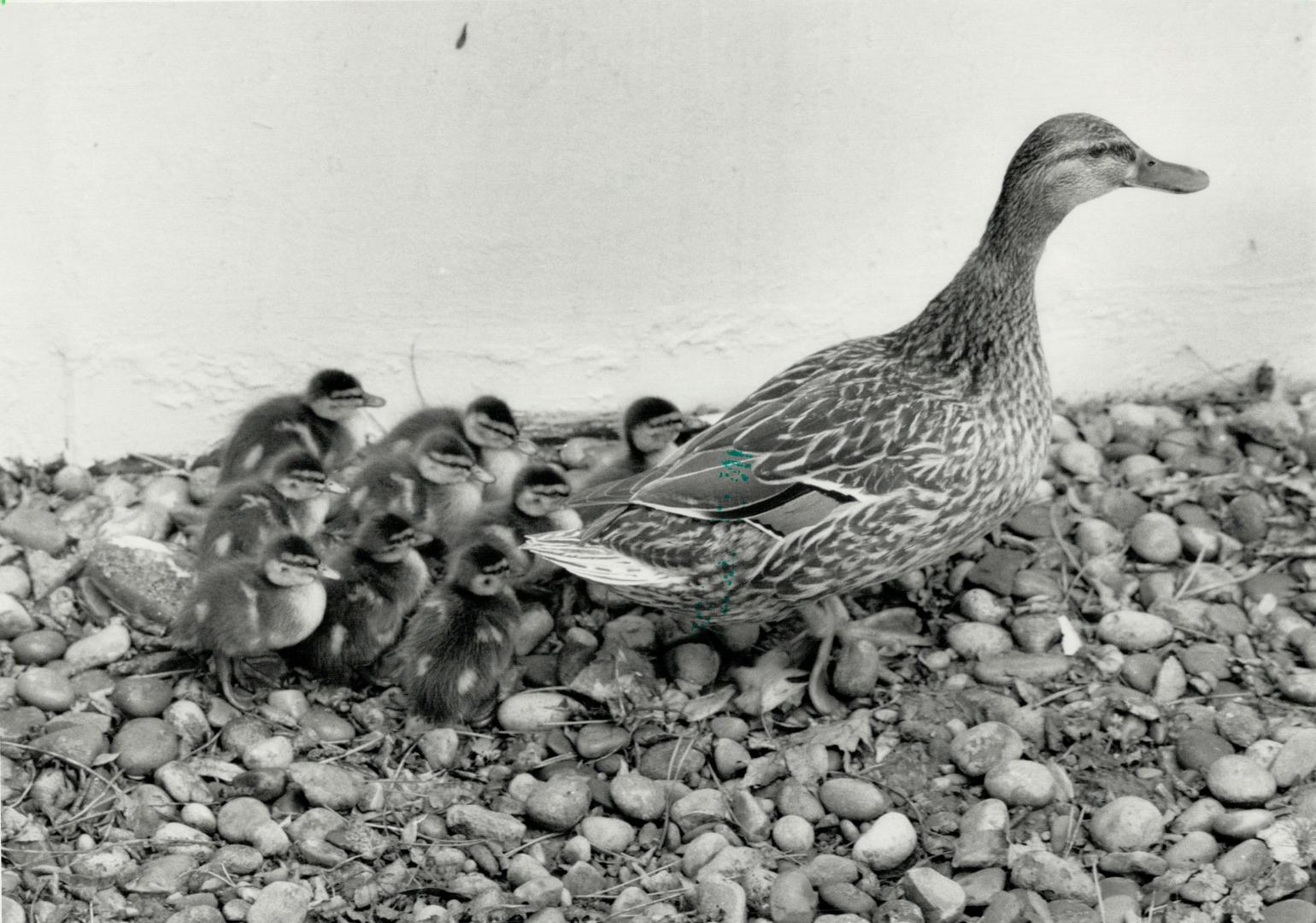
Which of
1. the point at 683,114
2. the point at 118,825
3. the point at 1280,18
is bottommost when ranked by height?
the point at 118,825

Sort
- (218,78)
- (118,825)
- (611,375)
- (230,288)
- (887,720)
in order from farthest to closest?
(611,375) → (230,288) → (218,78) → (887,720) → (118,825)

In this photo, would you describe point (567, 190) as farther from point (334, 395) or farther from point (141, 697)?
point (141, 697)

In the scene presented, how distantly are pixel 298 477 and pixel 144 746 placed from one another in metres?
0.82

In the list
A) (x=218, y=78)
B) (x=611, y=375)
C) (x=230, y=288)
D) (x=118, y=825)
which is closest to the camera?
(x=118, y=825)

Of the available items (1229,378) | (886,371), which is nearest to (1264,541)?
(1229,378)

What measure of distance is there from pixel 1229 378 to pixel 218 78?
122 inches

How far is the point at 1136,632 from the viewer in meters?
3.87

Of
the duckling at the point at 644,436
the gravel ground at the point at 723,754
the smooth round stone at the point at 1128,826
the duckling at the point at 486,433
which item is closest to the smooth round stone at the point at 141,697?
the gravel ground at the point at 723,754

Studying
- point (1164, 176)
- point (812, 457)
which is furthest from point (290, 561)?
point (1164, 176)

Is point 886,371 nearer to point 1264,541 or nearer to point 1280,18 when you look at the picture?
point 1264,541

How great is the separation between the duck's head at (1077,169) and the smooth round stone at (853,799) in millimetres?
1405

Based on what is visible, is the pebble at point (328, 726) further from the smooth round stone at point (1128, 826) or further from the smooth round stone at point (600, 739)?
the smooth round stone at point (1128, 826)

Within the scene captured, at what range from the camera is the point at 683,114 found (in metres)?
4.16

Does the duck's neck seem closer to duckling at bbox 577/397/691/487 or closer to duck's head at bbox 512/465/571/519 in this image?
duckling at bbox 577/397/691/487
